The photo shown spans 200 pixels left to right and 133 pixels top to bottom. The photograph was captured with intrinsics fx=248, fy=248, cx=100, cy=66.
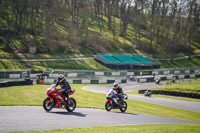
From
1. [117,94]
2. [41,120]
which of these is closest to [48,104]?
[41,120]

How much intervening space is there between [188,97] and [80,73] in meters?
20.0

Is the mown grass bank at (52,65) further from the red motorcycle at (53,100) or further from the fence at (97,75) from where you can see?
the red motorcycle at (53,100)

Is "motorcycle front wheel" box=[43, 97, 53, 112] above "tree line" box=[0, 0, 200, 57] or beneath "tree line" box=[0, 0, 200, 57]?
beneath

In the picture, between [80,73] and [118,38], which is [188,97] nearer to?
[80,73]

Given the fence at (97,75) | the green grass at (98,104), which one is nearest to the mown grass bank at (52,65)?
the fence at (97,75)

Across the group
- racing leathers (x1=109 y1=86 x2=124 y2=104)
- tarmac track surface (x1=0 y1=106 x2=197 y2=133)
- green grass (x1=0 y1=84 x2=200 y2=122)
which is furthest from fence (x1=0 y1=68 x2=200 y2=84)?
tarmac track surface (x1=0 y1=106 x2=197 y2=133)

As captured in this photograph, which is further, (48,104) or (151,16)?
(151,16)

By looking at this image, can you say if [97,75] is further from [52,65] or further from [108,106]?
[108,106]

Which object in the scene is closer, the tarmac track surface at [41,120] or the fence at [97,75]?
the tarmac track surface at [41,120]

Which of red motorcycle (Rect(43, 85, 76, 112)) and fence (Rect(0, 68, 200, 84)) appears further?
fence (Rect(0, 68, 200, 84))

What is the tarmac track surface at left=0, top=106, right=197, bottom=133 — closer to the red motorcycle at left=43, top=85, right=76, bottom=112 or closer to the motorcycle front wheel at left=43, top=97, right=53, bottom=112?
the motorcycle front wheel at left=43, top=97, right=53, bottom=112

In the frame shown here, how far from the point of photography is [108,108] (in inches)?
734

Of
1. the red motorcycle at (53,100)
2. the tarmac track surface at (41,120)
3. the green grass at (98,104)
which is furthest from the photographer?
the green grass at (98,104)

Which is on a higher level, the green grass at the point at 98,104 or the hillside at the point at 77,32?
the hillside at the point at 77,32
